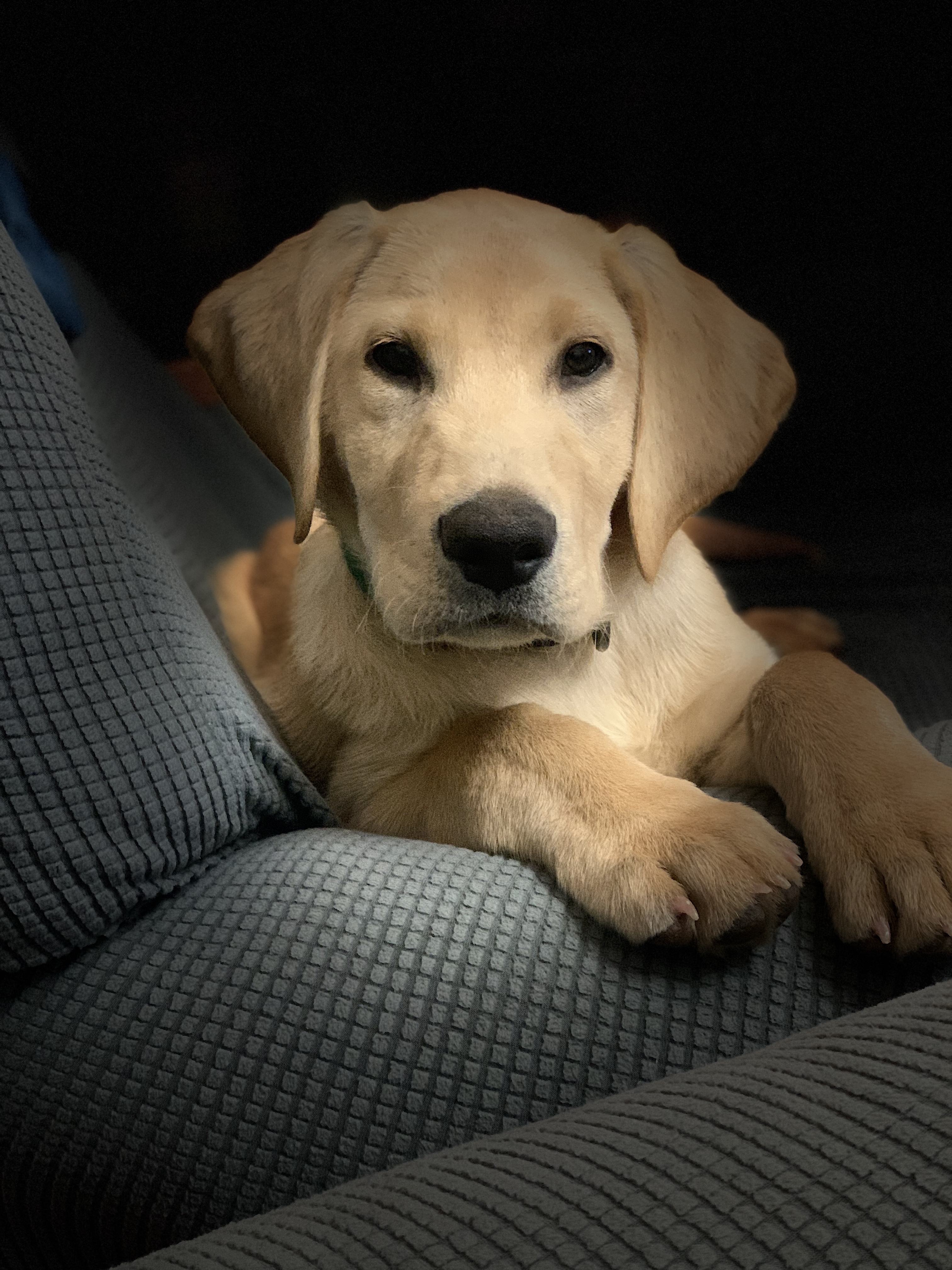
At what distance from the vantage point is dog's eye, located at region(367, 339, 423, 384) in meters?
1.33

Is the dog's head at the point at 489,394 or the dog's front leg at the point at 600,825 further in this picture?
the dog's head at the point at 489,394

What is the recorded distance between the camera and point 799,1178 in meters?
0.68

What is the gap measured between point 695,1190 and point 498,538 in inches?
27.1

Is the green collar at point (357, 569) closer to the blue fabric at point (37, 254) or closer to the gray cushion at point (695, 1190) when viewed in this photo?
the blue fabric at point (37, 254)

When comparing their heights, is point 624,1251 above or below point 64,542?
below

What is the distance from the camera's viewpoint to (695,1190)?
0.68m

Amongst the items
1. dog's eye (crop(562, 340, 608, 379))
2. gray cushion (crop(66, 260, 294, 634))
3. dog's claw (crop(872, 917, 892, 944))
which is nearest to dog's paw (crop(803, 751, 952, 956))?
dog's claw (crop(872, 917, 892, 944))

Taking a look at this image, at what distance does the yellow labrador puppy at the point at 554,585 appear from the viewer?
1.09 m

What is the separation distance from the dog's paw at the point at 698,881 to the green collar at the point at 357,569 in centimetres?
61

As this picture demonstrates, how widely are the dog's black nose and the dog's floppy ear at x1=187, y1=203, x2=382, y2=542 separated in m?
0.38

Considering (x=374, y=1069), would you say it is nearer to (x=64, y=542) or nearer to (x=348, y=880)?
(x=348, y=880)

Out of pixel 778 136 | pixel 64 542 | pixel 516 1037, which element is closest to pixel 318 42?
pixel 778 136

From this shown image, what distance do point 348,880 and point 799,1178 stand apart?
2.07ft

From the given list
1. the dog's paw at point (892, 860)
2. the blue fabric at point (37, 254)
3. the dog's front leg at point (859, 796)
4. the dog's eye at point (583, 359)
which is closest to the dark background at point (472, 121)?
the blue fabric at point (37, 254)
